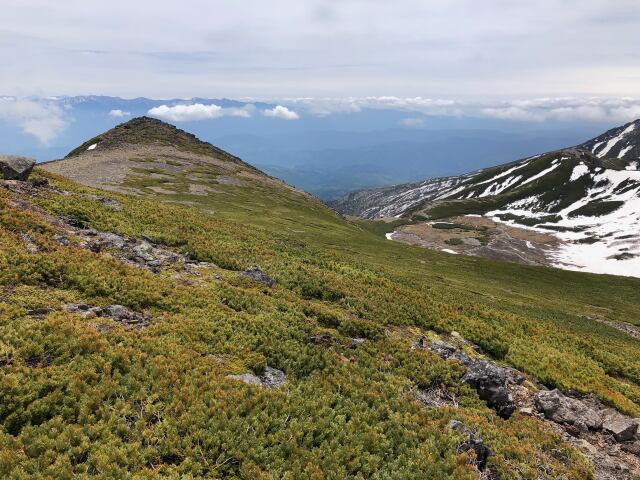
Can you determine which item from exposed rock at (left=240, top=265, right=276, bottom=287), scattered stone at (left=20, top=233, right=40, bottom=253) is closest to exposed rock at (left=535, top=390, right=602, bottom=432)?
exposed rock at (left=240, top=265, right=276, bottom=287)

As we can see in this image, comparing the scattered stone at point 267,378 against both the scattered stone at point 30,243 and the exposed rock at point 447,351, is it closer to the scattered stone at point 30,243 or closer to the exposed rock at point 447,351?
the exposed rock at point 447,351

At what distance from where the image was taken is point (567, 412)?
675 inches

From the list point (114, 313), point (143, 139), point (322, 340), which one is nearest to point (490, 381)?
point (322, 340)

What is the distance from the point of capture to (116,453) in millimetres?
9695

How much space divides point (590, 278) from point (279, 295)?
322 ft

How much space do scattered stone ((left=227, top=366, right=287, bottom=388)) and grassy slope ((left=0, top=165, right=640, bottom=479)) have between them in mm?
366

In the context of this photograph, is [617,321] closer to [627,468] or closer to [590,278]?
[590,278]

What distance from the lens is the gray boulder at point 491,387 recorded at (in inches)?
663

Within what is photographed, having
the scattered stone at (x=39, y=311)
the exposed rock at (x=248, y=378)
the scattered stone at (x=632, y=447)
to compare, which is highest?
the scattered stone at (x=39, y=311)

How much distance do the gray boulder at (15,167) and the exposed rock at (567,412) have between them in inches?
1455

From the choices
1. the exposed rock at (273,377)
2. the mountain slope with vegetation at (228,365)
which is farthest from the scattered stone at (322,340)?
the exposed rock at (273,377)

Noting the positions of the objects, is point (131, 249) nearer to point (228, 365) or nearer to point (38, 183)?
point (228, 365)

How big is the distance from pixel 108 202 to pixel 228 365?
82.5 feet

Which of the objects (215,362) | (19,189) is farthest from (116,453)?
(19,189)
